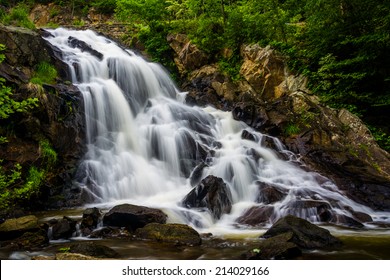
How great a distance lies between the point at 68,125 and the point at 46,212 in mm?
3583

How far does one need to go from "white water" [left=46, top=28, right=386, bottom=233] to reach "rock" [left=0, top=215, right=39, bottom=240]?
9.63 feet

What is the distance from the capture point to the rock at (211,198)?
872cm

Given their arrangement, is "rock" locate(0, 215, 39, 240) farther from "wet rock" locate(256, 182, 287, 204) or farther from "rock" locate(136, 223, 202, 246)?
"wet rock" locate(256, 182, 287, 204)

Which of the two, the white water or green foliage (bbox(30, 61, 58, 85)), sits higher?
green foliage (bbox(30, 61, 58, 85))

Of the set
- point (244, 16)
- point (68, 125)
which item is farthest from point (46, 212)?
point (244, 16)

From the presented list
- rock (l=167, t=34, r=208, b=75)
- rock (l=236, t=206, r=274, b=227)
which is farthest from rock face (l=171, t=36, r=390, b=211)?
rock (l=236, t=206, r=274, b=227)

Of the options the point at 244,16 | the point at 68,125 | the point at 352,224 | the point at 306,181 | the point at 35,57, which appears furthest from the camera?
the point at 244,16

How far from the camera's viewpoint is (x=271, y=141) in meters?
12.9

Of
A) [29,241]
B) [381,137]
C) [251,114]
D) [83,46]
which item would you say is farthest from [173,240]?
[83,46]

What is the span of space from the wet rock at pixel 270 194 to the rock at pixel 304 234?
101 inches

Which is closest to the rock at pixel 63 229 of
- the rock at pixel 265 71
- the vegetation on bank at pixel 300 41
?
the vegetation on bank at pixel 300 41

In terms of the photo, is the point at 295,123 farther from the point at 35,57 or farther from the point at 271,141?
the point at 35,57

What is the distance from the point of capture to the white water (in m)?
9.44

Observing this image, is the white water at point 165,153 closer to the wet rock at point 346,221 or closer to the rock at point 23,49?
the wet rock at point 346,221
